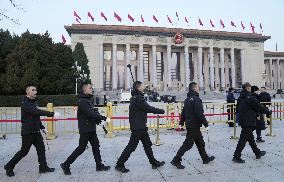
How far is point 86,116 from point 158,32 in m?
60.2

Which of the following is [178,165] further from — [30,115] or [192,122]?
[30,115]

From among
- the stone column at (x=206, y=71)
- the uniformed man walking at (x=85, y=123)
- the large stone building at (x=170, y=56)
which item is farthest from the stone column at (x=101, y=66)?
the uniformed man walking at (x=85, y=123)

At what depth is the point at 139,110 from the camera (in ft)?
20.2

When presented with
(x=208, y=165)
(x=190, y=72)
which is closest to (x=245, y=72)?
(x=190, y=72)

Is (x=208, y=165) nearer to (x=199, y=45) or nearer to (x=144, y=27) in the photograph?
(x=144, y=27)

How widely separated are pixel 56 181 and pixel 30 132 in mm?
1103

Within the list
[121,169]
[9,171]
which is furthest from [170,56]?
[9,171]

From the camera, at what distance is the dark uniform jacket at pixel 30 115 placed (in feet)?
19.1

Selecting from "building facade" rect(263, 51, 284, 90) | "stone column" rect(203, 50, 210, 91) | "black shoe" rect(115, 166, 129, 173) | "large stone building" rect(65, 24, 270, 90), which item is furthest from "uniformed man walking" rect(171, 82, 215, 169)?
"building facade" rect(263, 51, 284, 90)

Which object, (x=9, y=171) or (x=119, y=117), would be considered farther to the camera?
(x=119, y=117)

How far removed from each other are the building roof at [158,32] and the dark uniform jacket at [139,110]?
185 feet

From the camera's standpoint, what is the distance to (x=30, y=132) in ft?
19.3

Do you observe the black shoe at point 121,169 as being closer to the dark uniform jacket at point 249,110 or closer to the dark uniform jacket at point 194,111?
the dark uniform jacket at point 194,111

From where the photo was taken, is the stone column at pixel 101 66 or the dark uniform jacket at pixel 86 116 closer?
the dark uniform jacket at pixel 86 116
